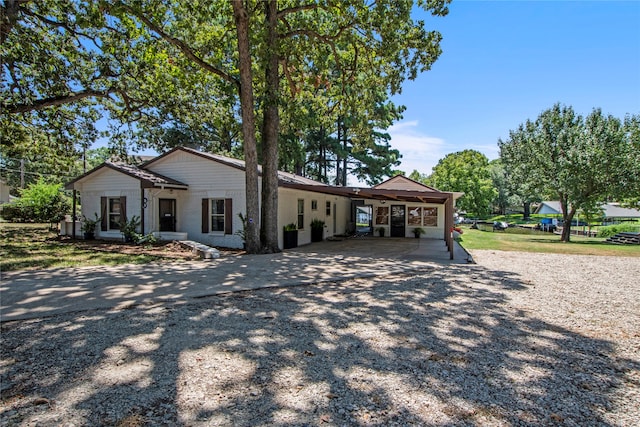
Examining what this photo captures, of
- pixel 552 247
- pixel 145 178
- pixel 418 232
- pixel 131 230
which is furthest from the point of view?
pixel 418 232

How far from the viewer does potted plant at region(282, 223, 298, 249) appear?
542 inches

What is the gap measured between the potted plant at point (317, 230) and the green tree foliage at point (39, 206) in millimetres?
17669

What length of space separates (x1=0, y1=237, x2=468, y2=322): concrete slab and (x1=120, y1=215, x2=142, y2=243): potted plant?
16.7 feet

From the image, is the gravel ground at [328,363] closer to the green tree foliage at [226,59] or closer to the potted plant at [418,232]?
the green tree foliage at [226,59]

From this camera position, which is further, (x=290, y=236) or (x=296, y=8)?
(x=290, y=236)

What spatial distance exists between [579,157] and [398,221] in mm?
10975

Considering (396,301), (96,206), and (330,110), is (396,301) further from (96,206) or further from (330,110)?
(96,206)

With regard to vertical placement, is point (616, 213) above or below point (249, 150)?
below

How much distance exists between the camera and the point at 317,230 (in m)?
16.9

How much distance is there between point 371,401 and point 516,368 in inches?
64.8

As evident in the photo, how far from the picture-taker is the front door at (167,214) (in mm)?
14555

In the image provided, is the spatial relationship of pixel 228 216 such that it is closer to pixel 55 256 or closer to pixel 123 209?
pixel 123 209

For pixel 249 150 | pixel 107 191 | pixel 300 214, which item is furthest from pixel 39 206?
pixel 249 150

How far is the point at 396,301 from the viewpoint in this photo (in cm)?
605
